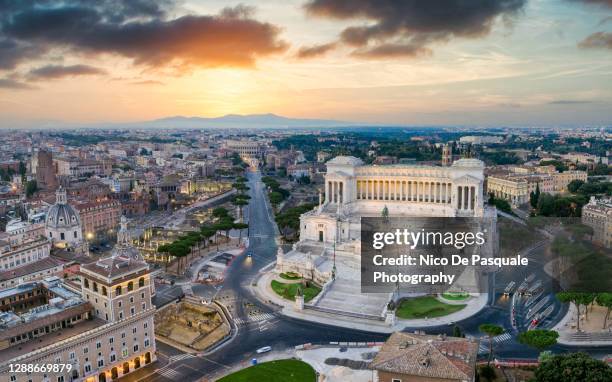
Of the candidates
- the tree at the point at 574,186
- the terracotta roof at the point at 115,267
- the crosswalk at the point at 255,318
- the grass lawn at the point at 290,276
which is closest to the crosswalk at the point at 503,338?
the crosswalk at the point at 255,318

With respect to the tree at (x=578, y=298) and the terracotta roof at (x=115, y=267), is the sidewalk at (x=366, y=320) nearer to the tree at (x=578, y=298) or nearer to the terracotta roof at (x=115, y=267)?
the tree at (x=578, y=298)

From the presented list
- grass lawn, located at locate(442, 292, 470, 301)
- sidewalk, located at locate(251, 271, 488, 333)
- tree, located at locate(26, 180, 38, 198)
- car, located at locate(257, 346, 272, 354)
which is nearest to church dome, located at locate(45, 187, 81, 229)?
sidewalk, located at locate(251, 271, 488, 333)

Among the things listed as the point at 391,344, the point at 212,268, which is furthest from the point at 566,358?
the point at 212,268

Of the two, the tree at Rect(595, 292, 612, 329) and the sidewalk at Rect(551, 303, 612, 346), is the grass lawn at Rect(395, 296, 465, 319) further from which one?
the tree at Rect(595, 292, 612, 329)

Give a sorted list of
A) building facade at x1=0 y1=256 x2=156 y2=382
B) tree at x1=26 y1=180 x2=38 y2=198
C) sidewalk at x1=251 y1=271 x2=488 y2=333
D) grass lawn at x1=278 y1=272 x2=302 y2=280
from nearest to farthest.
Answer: building facade at x1=0 y1=256 x2=156 y2=382
sidewalk at x1=251 y1=271 x2=488 y2=333
grass lawn at x1=278 y1=272 x2=302 y2=280
tree at x1=26 y1=180 x2=38 y2=198

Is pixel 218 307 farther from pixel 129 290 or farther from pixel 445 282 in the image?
pixel 445 282

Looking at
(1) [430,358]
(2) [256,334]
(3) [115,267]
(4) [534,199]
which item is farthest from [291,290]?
(4) [534,199]

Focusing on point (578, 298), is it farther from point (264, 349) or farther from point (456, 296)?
point (264, 349)
